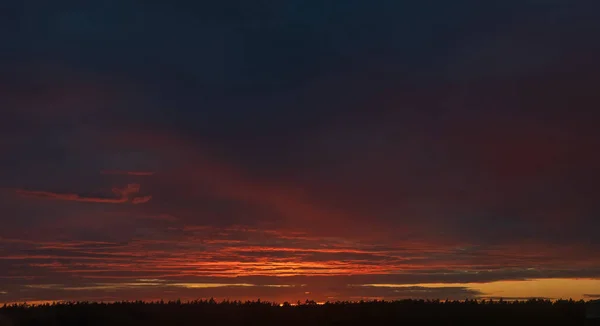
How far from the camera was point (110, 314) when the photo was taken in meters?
36.9

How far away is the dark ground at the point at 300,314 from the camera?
36.6 meters

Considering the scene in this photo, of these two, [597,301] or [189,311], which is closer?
[189,311]

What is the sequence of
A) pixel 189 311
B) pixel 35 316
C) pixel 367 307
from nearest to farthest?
pixel 35 316 → pixel 189 311 → pixel 367 307

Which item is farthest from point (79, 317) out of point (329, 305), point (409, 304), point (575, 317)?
point (575, 317)

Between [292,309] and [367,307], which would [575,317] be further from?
[292,309]

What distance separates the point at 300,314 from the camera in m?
39.3

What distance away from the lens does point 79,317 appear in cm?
3684

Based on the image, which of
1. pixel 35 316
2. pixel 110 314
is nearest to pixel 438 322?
pixel 110 314

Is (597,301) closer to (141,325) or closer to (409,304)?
(409,304)

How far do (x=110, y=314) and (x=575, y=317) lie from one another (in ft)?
81.3

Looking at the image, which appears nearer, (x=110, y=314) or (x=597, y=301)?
(x=110, y=314)

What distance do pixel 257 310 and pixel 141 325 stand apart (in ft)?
21.2

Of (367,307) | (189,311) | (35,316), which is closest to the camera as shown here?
(35,316)

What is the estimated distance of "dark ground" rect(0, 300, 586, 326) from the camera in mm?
36625
